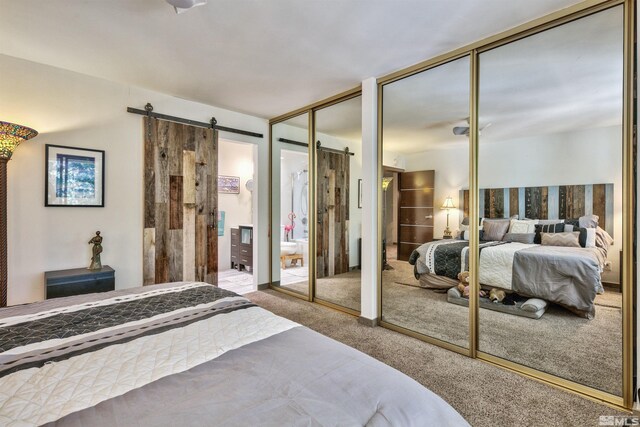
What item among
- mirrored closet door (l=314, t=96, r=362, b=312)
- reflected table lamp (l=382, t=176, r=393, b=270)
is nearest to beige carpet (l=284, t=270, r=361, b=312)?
mirrored closet door (l=314, t=96, r=362, b=312)

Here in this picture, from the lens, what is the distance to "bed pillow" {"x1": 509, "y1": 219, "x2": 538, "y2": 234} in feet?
8.02

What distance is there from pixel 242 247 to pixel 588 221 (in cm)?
516

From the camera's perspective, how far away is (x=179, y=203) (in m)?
3.93

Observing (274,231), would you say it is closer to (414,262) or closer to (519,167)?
(414,262)

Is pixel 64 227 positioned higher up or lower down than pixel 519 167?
lower down

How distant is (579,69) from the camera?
223cm

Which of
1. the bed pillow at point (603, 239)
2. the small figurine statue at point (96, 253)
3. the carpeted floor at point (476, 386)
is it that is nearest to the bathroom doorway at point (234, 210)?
the small figurine statue at point (96, 253)

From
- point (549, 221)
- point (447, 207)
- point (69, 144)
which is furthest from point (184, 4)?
point (549, 221)

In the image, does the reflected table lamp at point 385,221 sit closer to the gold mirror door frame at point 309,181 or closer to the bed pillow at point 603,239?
the gold mirror door frame at point 309,181

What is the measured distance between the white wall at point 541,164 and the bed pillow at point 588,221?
0.35ft

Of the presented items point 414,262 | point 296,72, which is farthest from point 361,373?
point 296,72

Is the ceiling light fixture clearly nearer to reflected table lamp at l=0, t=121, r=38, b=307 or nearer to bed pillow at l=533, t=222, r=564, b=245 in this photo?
reflected table lamp at l=0, t=121, r=38, b=307

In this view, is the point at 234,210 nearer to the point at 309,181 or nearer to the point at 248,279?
the point at 248,279

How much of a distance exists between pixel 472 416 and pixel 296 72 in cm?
325
